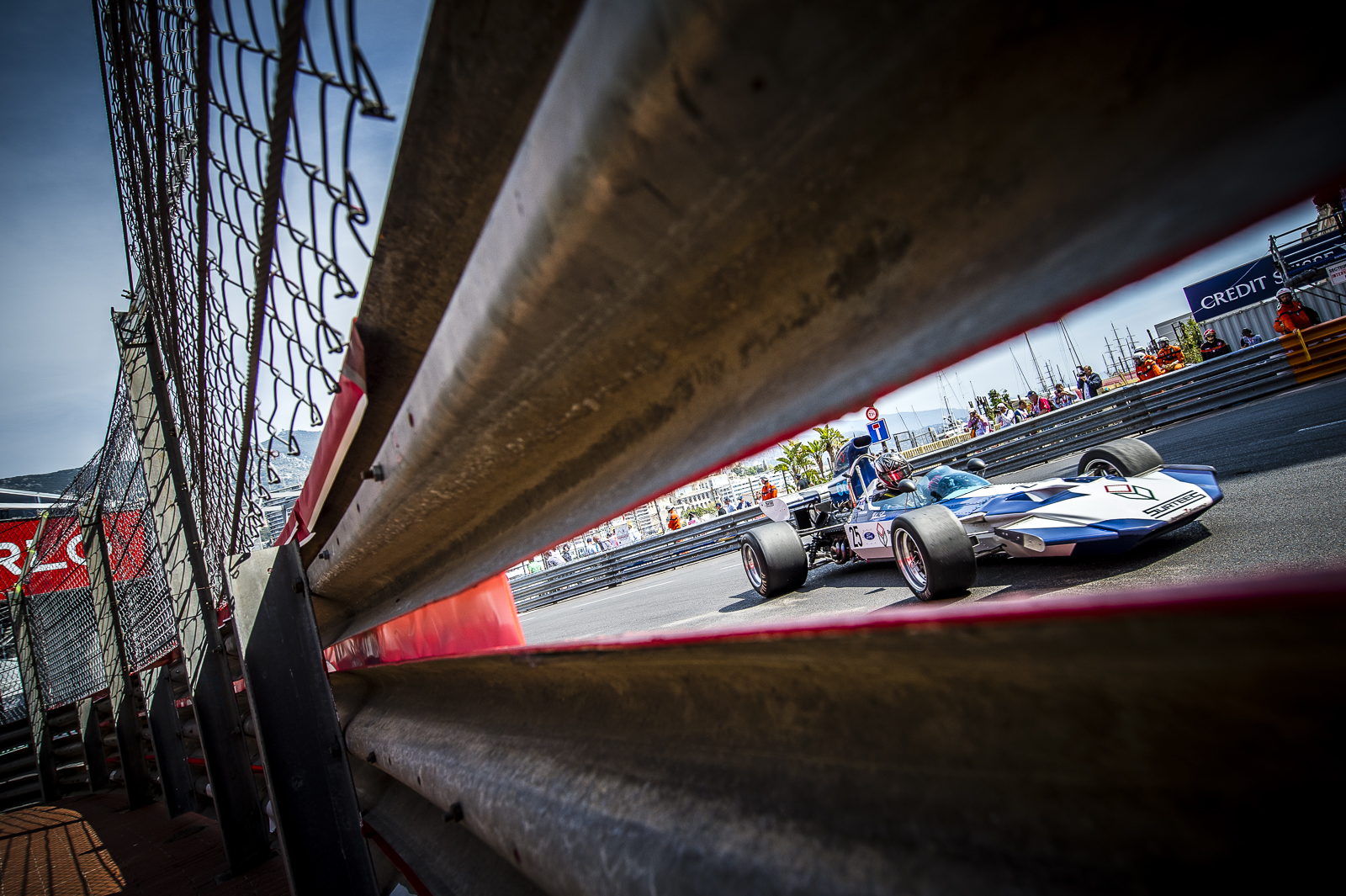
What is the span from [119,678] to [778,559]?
7.58 m

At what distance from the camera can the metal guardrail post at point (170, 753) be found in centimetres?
574

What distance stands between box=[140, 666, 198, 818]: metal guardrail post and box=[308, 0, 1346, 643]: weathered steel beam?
23.5 feet

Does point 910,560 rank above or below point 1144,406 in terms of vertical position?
below

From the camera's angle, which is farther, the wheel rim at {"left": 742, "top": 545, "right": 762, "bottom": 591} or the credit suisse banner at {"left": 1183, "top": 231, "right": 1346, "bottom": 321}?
the credit suisse banner at {"left": 1183, "top": 231, "right": 1346, "bottom": 321}

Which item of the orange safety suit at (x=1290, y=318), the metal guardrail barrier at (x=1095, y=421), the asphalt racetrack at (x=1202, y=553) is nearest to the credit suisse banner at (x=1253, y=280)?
the orange safety suit at (x=1290, y=318)

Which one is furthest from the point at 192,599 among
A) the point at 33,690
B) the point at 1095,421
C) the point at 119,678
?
the point at 1095,421

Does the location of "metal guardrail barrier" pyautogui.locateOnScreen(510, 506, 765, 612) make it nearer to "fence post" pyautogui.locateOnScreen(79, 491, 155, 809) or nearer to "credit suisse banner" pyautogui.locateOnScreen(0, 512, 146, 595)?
"credit suisse banner" pyautogui.locateOnScreen(0, 512, 146, 595)

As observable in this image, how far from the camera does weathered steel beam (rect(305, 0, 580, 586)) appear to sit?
2.12 ft

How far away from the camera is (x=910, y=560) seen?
190 inches

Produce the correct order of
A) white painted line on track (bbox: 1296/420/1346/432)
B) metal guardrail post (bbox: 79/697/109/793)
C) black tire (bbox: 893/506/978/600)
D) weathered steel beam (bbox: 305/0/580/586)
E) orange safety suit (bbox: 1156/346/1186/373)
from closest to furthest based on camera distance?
weathered steel beam (bbox: 305/0/580/586), black tire (bbox: 893/506/978/600), white painted line on track (bbox: 1296/420/1346/432), metal guardrail post (bbox: 79/697/109/793), orange safety suit (bbox: 1156/346/1186/373)

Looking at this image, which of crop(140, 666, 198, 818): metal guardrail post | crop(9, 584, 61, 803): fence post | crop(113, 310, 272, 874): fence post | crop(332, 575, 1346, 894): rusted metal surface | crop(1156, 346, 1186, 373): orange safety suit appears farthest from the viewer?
crop(1156, 346, 1186, 373): orange safety suit

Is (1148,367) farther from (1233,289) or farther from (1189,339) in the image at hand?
(1189,339)

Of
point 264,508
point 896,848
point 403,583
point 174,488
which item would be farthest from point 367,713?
point 174,488

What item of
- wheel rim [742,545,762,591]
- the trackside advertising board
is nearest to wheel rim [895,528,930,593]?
wheel rim [742,545,762,591]
